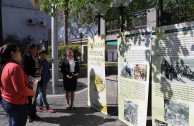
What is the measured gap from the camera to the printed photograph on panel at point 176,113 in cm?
502

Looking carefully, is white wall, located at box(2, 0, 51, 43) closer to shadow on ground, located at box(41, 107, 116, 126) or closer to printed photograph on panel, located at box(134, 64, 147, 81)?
shadow on ground, located at box(41, 107, 116, 126)

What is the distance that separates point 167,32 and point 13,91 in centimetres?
283

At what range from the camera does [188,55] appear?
4891mm

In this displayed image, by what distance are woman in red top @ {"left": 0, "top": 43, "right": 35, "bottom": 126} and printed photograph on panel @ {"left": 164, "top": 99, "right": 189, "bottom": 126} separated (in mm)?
2435

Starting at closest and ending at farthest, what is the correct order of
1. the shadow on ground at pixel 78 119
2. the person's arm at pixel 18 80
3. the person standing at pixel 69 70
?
the person's arm at pixel 18 80
the shadow on ground at pixel 78 119
the person standing at pixel 69 70

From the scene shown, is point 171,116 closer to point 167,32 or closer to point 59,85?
point 167,32

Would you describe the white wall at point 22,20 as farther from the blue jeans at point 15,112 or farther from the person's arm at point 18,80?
the person's arm at point 18,80

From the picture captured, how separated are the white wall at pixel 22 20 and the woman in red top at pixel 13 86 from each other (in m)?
25.7

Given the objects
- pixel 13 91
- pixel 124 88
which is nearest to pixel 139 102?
pixel 124 88

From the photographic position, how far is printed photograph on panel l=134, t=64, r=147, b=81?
6061mm

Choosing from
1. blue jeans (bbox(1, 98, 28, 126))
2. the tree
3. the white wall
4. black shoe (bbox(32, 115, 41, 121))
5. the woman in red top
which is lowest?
black shoe (bbox(32, 115, 41, 121))

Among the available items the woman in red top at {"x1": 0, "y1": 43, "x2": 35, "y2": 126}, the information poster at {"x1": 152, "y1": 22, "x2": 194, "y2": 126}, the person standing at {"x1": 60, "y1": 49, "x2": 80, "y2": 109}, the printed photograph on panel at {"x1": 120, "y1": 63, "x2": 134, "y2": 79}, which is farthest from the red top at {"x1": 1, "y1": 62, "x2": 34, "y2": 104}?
the person standing at {"x1": 60, "y1": 49, "x2": 80, "y2": 109}

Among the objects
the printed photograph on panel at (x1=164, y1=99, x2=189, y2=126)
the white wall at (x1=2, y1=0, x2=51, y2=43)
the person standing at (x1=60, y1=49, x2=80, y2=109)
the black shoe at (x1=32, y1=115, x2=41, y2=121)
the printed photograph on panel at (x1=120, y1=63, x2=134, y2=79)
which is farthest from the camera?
the white wall at (x1=2, y1=0, x2=51, y2=43)

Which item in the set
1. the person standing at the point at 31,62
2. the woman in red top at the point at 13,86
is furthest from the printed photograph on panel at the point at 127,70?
the woman in red top at the point at 13,86
